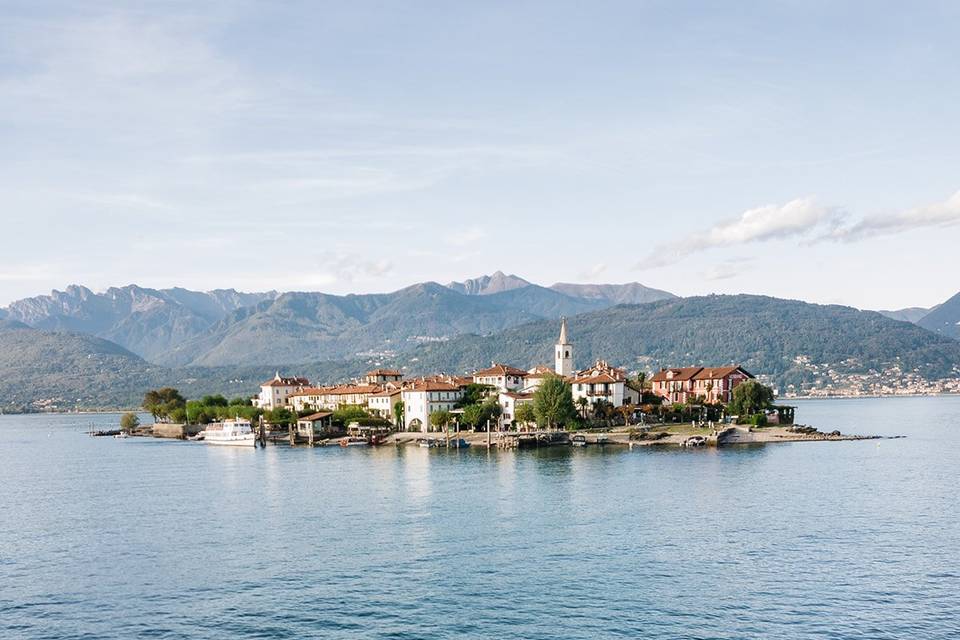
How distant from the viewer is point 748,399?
5846 inches

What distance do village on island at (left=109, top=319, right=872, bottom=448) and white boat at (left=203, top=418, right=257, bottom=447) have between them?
26cm

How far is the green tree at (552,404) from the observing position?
139750 millimetres

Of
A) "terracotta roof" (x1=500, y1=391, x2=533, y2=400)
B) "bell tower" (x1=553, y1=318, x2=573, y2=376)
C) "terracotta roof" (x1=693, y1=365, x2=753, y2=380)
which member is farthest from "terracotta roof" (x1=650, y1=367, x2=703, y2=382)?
"terracotta roof" (x1=500, y1=391, x2=533, y2=400)

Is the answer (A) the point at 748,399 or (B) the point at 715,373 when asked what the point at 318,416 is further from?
(A) the point at 748,399

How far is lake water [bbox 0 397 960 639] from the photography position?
43.0 metres

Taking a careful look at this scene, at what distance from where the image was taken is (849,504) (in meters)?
72.5

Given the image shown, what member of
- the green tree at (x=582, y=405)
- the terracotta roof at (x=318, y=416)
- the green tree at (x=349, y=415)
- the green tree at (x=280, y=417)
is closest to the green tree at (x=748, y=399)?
the green tree at (x=582, y=405)

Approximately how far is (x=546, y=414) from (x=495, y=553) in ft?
278

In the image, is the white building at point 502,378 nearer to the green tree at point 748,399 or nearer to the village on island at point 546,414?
the village on island at point 546,414

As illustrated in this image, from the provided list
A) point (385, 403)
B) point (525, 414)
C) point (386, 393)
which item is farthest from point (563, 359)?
point (385, 403)

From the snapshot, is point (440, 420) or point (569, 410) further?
point (440, 420)

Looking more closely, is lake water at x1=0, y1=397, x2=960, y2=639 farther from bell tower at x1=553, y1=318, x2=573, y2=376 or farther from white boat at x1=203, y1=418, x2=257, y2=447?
bell tower at x1=553, y1=318, x2=573, y2=376

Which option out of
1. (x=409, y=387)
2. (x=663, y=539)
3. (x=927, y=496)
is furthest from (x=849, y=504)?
(x=409, y=387)

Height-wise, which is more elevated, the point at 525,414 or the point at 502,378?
the point at 502,378
